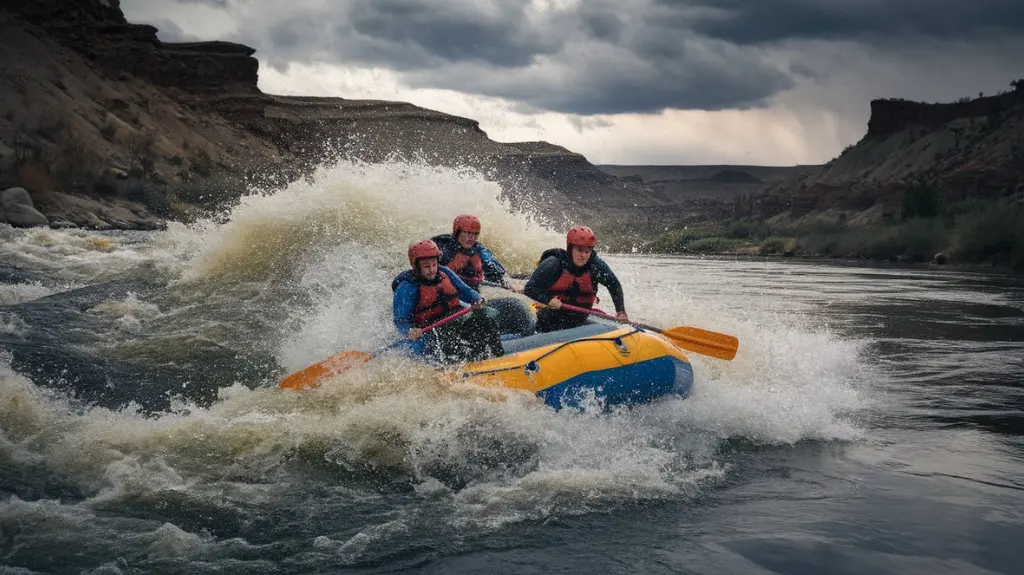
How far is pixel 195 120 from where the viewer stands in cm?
9119

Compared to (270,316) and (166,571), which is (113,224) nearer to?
(270,316)

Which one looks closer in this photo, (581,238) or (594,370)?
(594,370)

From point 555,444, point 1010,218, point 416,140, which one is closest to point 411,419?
point 555,444

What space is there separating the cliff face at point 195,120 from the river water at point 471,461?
44.4m

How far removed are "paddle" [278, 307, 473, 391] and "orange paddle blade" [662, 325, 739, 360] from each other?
2.09 metres

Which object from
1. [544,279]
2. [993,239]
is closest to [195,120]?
[993,239]

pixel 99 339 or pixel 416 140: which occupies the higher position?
pixel 416 140

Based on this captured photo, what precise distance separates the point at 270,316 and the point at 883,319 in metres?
10.5

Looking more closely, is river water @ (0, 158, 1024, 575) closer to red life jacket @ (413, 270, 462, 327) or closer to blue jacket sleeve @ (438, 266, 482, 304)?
red life jacket @ (413, 270, 462, 327)

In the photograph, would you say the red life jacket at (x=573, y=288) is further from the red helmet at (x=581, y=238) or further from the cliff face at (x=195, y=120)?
the cliff face at (x=195, y=120)

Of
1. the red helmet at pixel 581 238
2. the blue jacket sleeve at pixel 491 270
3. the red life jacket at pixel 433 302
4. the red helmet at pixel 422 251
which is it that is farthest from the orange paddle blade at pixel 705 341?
the blue jacket sleeve at pixel 491 270

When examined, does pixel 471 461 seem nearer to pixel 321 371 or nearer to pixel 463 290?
pixel 321 371

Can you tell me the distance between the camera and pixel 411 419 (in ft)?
19.7

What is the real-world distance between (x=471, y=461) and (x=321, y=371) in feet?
6.67
